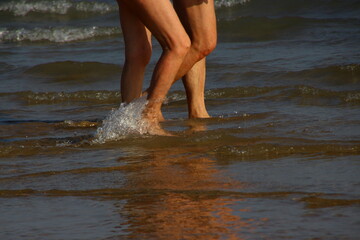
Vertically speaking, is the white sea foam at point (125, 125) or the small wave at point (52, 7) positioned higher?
the small wave at point (52, 7)

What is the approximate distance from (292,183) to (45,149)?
1.74 metres

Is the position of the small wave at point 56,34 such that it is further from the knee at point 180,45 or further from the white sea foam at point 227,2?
the knee at point 180,45

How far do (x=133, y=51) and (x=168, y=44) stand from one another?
60 cm

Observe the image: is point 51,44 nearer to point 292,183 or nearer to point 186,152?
point 186,152

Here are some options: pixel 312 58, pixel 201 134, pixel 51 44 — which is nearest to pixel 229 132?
pixel 201 134

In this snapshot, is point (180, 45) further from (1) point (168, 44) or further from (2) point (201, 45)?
(2) point (201, 45)

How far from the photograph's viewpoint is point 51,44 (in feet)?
42.8

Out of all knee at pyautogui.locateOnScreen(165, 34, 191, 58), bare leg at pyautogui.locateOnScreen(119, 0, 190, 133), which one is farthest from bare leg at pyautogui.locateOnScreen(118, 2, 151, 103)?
knee at pyautogui.locateOnScreen(165, 34, 191, 58)

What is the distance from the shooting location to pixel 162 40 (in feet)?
15.6

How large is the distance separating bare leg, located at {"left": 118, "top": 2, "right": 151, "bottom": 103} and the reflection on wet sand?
1236 mm

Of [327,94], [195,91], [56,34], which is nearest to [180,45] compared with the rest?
[195,91]

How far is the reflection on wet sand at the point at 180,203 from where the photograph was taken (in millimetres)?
2918

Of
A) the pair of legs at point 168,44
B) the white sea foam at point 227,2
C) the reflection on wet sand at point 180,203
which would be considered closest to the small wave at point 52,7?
the white sea foam at point 227,2

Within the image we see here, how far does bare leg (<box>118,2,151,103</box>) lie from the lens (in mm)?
5145
